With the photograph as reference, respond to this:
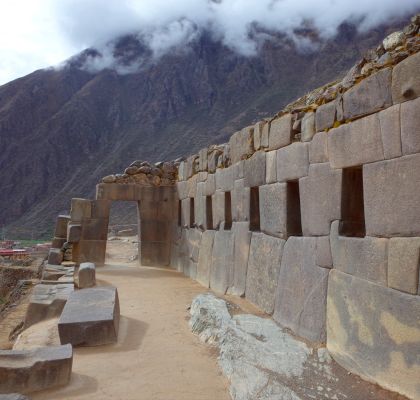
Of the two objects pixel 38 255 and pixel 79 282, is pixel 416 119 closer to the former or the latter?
pixel 79 282

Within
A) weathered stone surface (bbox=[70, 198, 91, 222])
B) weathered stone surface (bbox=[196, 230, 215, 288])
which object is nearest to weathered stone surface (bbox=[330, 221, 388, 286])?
weathered stone surface (bbox=[196, 230, 215, 288])

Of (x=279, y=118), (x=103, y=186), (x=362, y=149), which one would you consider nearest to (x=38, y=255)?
(x=103, y=186)

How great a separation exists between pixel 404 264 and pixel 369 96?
1.51m

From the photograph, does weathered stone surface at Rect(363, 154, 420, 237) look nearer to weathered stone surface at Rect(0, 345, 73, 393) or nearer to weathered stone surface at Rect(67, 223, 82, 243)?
weathered stone surface at Rect(0, 345, 73, 393)

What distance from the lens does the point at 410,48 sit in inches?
143

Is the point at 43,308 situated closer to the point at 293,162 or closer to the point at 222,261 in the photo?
the point at 222,261

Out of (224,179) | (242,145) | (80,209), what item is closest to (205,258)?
(224,179)

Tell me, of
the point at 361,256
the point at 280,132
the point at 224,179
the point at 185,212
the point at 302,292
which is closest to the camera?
the point at 361,256

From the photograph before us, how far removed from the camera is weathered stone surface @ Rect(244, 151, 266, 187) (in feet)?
21.0

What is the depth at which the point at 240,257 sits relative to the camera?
7199 millimetres

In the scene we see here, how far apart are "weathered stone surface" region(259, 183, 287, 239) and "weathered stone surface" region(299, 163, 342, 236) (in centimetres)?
50

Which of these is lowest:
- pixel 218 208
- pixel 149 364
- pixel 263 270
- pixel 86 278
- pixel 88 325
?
pixel 149 364

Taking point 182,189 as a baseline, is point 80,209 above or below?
below

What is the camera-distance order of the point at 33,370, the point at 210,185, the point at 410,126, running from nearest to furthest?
the point at 410,126 < the point at 33,370 < the point at 210,185
